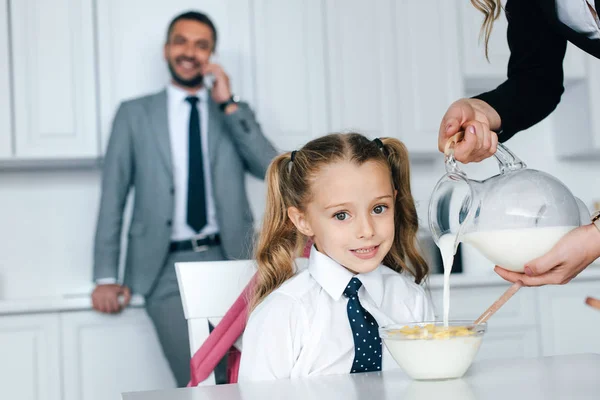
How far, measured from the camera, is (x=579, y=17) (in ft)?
3.89

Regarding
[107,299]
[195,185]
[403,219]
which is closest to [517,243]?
[403,219]

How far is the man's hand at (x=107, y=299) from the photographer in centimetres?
241

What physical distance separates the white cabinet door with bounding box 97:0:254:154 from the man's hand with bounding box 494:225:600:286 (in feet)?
6.28

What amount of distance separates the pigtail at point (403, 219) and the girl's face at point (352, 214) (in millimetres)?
63

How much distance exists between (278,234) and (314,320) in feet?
0.82

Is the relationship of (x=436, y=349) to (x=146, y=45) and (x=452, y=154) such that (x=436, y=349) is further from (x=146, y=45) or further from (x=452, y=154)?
(x=146, y=45)

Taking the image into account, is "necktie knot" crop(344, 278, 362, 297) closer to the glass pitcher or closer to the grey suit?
the glass pitcher

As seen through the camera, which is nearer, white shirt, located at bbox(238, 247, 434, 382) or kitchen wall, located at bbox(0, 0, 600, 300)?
white shirt, located at bbox(238, 247, 434, 382)

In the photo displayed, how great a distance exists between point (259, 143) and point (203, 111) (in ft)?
0.93

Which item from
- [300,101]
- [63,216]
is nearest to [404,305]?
[300,101]

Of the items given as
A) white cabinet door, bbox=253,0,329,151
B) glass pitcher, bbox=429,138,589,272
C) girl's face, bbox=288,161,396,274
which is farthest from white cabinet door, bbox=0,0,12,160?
glass pitcher, bbox=429,138,589,272

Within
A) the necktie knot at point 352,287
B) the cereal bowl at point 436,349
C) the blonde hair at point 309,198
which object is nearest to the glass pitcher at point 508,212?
the cereal bowl at point 436,349

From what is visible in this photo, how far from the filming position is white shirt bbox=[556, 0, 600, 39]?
1.17 meters

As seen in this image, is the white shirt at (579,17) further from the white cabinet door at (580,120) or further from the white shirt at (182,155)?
the white cabinet door at (580,120)
